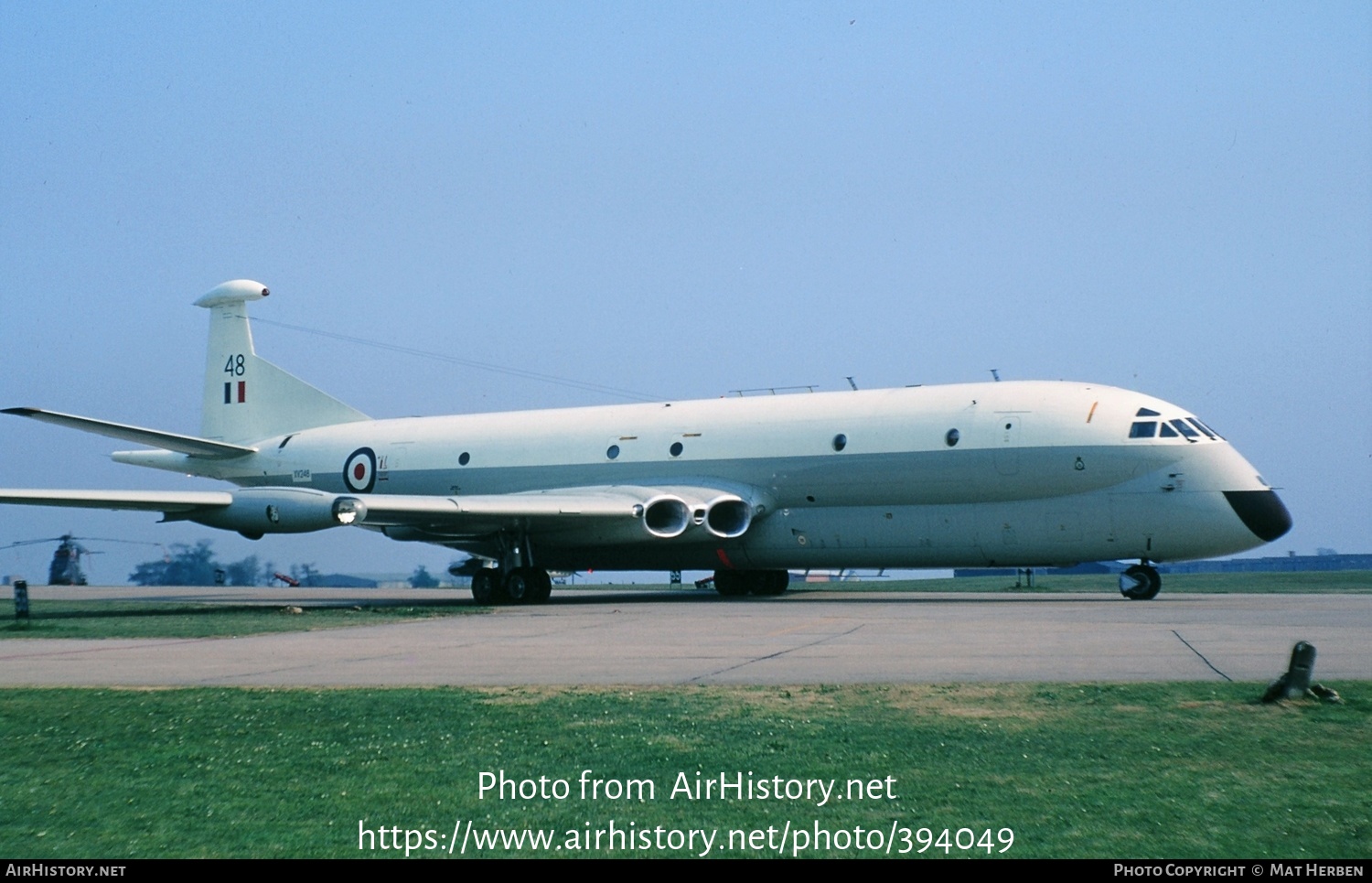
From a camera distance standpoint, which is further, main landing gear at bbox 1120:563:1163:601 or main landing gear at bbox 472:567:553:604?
main landing gear at bbox 472:567:553:604

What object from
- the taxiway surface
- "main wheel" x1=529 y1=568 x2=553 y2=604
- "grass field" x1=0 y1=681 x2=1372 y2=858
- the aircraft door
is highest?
the aircraft door

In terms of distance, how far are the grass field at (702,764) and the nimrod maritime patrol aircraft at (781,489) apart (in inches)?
533

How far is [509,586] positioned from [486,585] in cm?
44

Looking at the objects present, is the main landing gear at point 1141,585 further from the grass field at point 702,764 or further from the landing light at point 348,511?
the grass field at point 702,764

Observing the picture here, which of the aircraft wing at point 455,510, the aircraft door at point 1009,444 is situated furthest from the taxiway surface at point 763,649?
the aircraft wing at point 455,510

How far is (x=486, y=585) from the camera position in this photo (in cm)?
2673

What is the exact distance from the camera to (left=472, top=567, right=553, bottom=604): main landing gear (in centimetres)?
2670

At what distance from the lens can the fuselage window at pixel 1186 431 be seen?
22.7 m

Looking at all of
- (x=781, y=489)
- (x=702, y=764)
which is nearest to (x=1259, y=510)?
(x=781, y=489)

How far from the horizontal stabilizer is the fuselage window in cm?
1878

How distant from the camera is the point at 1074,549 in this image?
919 inches

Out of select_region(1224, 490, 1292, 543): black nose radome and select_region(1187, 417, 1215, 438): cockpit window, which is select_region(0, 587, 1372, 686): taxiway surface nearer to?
select_region(1224, 490, 1292, 543): black nose radome

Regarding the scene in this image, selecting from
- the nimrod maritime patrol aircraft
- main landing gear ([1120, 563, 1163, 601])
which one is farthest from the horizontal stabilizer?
main landing gear ([1120, 563, 1163, 601])

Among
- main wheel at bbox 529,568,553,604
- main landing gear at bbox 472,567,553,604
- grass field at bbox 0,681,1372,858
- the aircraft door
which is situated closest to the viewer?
grass field at bbox 0,681,1372,858
